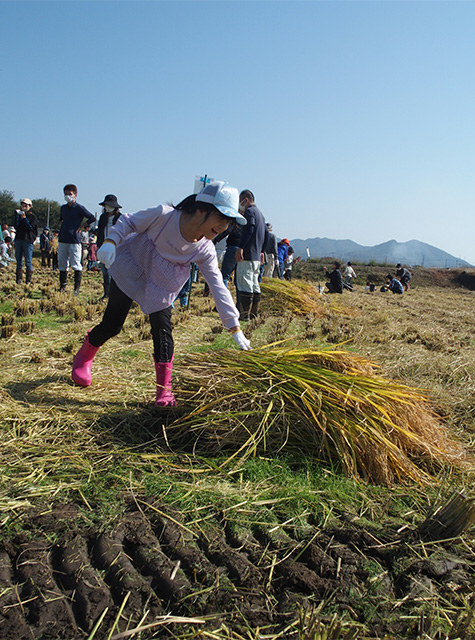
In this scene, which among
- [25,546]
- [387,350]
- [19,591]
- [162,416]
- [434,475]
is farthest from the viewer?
[387,350]

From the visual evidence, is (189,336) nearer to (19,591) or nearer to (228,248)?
(228,248)

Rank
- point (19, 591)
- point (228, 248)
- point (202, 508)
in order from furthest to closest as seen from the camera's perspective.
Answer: point (228, 248), point (202, 508), point (19, 591)

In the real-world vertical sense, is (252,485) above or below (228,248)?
below

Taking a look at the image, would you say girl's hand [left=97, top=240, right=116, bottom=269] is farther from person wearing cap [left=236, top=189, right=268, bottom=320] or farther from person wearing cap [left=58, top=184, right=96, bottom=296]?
person wearing cap [left=58, top=184, right=96, bottom=296]

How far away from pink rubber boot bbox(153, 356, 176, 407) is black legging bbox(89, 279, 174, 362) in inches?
1.7

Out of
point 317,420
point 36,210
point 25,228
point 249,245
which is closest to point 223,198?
point 317,420

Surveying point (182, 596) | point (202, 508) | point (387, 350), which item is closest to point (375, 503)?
point (202, 508)

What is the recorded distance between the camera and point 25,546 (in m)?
1.69

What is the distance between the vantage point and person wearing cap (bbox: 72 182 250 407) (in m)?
2.97

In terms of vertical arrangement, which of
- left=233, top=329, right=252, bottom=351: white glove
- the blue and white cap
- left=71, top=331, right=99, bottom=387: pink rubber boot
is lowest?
left=71, top=331, right=99, bottom=387: pink rubber boot

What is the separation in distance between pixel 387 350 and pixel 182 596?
4.45m

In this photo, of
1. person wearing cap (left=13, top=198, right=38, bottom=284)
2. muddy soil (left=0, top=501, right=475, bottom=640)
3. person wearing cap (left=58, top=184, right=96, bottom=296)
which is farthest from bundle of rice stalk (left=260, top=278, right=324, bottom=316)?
muddy soil (left=0, top=501, right=475, bottom=640)

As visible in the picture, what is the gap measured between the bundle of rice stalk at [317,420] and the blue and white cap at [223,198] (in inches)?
34.6

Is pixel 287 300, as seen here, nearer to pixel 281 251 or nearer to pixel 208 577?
pixel 208 577
